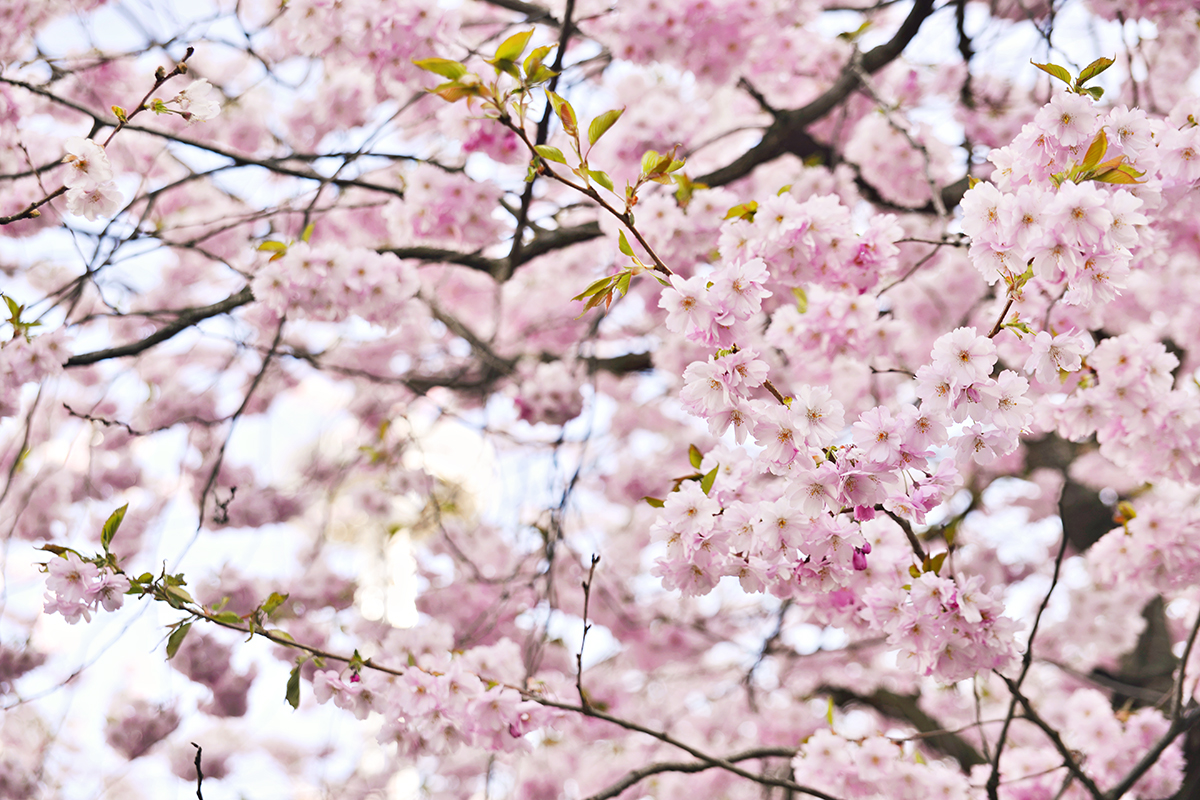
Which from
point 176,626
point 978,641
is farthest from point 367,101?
point 978,641

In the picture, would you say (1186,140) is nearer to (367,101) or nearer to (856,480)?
(856,480)

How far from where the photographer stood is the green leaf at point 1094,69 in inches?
52.9

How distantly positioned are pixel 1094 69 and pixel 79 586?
2141mm

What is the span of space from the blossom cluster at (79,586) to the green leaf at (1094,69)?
205cm

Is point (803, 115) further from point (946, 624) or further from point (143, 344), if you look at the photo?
point (143, 344)

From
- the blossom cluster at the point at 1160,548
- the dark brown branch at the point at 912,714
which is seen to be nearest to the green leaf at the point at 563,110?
the blossom cluster at the point at 1160,548

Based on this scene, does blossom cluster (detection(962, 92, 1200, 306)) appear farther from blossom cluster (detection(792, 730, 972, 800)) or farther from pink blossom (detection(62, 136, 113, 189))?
pink blossom (detection(62, 136, 113, 189))

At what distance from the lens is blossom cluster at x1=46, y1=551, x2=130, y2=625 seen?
157cm

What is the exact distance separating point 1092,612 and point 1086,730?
97.5 inches

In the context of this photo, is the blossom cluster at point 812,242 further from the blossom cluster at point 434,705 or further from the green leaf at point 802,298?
the blossom cluster at point 434,705

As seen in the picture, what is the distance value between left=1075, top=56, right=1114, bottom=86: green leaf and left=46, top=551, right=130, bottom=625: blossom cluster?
205 cm

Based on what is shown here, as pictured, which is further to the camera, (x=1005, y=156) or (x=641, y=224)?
(x=641, y=224)

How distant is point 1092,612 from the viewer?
4633 millimetres

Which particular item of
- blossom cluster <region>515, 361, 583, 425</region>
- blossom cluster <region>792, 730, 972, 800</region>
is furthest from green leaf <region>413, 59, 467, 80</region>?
blossom cluster <region>515, 361, 583, 425</region>
